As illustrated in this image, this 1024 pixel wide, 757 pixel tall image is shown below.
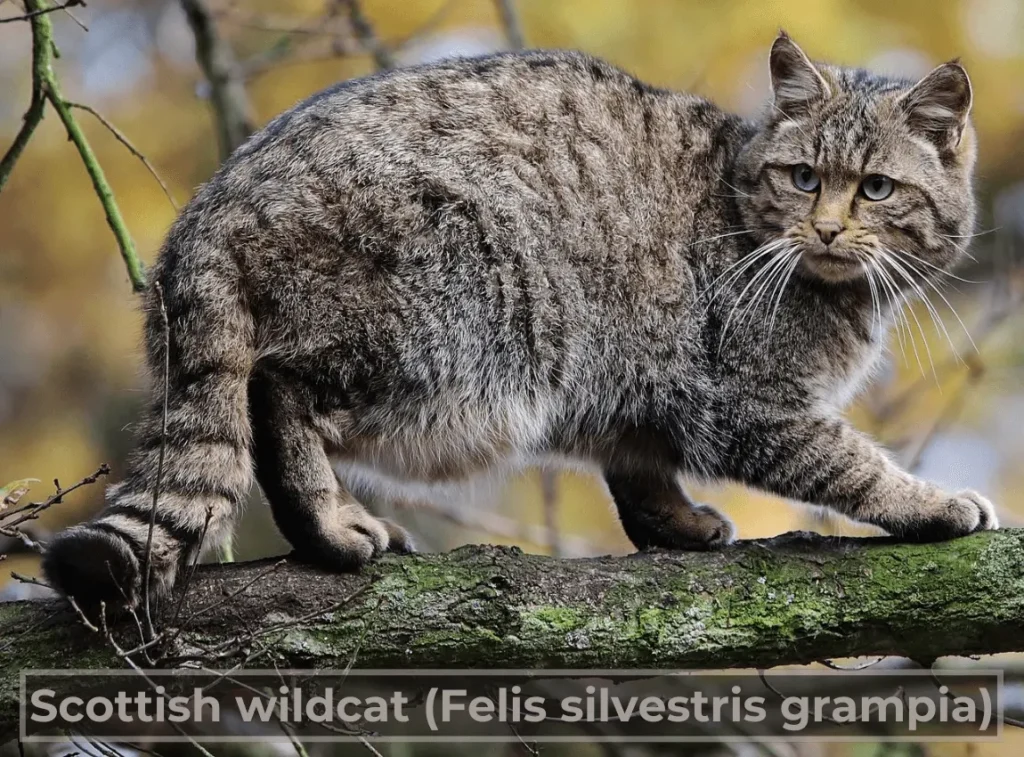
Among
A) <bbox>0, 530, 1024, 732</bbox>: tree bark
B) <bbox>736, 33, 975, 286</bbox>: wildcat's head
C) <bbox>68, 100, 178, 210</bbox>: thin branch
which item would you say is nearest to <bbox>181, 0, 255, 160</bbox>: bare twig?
<bbox>68, 100, 178, 210</bbox>: thin branch

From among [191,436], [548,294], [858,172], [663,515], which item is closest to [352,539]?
[191,436]

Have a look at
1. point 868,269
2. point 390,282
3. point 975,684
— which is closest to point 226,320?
point 390,282

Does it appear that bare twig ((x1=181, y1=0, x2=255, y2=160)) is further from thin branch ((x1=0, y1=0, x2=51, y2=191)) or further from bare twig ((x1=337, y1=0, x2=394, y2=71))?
thin branch ((x1=0, y1=0, x2=51, y2=191))

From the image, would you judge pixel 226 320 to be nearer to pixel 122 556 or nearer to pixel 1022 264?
pixel 122 556

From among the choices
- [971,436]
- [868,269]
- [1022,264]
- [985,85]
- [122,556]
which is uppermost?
[985,85]

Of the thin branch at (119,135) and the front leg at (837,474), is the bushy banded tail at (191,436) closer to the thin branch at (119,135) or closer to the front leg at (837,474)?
the thin branch at (119,135)

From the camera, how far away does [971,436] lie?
5.45 m

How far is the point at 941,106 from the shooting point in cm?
348

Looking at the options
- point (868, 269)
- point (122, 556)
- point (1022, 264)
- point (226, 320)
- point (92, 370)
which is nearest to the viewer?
point (122, 556)

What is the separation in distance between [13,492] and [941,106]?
2.78 metres

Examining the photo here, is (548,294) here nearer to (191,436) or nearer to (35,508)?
(191,436)

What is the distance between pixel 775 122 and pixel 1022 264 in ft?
6.85

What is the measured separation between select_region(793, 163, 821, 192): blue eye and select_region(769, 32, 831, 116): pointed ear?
24cm

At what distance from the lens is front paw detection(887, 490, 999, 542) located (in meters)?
3.07
